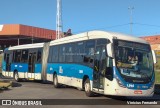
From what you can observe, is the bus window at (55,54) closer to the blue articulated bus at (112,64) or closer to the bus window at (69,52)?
the bus window at (69,52)

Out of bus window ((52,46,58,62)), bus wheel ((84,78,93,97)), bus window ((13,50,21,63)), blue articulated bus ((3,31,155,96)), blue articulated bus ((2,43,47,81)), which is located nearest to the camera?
blue articulated bus ((3,31,155,96))

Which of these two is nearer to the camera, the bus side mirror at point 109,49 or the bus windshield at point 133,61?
the bus windshield at point 133,61

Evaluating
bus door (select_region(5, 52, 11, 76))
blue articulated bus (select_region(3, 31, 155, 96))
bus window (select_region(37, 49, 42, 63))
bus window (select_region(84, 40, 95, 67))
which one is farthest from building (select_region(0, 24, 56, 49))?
bus window (select_region(84, 40, 95, 67))

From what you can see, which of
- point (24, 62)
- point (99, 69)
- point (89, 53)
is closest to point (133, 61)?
point (99, 69)

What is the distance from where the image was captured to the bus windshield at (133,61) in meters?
15.6

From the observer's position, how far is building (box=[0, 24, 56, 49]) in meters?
102

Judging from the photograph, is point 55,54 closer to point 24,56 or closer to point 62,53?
point 62,53

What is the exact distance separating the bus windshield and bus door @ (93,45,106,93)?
0.89 meters

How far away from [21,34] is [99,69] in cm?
8628

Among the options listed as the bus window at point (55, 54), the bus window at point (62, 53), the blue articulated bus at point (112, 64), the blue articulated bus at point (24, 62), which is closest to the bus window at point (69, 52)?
the blue articulated bus at point (112, 64)

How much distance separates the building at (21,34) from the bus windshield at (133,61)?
273ft

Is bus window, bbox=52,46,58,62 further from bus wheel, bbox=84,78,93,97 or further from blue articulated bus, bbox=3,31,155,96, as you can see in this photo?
bus wheel, bbox=84,78,93,97

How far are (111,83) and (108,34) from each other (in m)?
2.32

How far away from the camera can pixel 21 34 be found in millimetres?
101375
